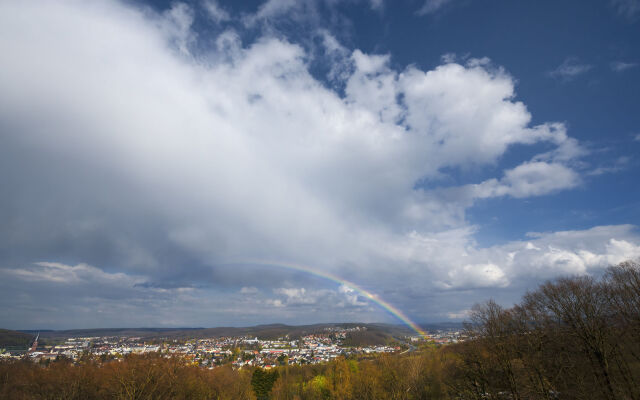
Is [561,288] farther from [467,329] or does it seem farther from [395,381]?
[395,381]

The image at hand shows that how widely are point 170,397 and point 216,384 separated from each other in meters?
14.3

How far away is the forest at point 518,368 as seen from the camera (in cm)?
→ 2639

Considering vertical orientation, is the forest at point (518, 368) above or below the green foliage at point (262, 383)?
above

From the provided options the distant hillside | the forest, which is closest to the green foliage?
the forest

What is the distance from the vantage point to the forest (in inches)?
1039

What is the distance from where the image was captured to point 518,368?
3075 cm

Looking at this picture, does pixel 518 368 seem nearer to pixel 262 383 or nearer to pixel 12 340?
pixel 262 383

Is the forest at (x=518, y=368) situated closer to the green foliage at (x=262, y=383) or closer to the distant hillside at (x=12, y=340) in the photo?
the green foliage at (x=262, y=383)

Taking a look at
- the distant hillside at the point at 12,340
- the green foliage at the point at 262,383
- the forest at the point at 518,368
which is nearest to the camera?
the forest at the point at 518,368

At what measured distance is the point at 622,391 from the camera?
22.6 metres

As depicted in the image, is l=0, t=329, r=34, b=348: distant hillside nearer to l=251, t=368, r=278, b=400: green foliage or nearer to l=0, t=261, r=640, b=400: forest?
l=0, t=261, r=640, b=400: forest

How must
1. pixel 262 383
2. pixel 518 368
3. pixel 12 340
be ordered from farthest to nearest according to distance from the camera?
pixel 12 340 → pixel 262 383 → pixel 518 368

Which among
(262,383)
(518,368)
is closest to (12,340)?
(262,383)

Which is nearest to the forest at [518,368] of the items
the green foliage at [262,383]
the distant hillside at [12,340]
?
the green foliage at [262,383]
